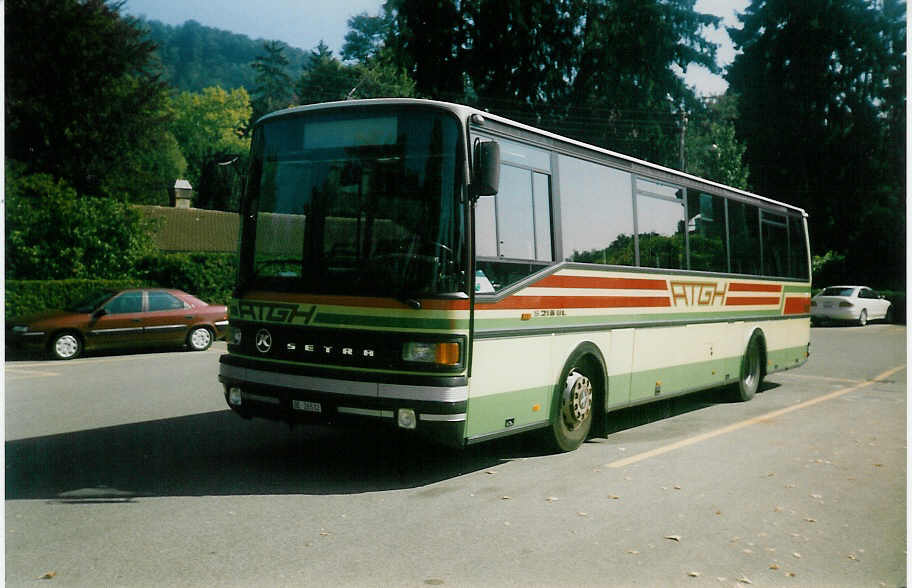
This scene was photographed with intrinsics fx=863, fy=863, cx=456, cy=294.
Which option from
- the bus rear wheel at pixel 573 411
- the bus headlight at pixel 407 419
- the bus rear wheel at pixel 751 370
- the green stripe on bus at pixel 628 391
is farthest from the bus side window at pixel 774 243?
the bus headlight at pixel 407 419

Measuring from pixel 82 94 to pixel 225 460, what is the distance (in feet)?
55.6

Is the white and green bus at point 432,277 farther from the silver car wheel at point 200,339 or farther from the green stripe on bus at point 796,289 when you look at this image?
the silver car wheel at point 200,339

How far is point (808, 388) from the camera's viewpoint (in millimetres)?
13922

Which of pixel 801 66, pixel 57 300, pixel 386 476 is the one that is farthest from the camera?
pixel 801 66

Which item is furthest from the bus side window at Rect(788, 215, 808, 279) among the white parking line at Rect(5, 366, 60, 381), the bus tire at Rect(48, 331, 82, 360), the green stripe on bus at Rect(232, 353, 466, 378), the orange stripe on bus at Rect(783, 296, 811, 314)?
the bus tire at Rect(48, 331, 82, 360)

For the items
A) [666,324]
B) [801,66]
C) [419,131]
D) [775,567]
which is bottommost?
[775,567]

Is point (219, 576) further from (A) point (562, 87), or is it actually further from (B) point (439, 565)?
(A) point (562, 87)

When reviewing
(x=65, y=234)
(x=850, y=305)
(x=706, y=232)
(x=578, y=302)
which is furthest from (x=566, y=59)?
(x=578, y=302)

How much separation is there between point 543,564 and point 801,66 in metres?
25.7

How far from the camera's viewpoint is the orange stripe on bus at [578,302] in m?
7.16

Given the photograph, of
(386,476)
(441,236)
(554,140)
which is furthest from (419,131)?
(386,476)

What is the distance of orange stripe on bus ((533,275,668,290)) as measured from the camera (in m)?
7.84

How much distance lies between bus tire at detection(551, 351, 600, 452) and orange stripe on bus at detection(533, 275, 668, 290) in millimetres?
680

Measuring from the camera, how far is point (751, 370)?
12766mm
